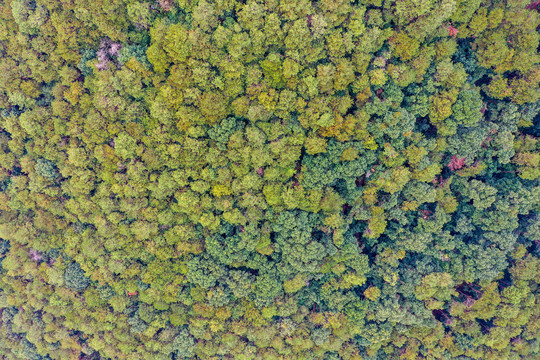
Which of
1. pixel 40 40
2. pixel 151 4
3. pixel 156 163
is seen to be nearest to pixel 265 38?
pixel 151 4

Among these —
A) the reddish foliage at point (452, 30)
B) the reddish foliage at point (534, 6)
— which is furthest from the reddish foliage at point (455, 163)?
the reddish foliage at point (534, 6)

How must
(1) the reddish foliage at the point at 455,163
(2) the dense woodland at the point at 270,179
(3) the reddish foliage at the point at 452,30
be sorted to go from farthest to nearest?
1. (1) the reddish foliage at the point at 455,163
2. (3) the reddish foliage at the point at 452,30
3. (2) the dense woodland at the point at 270,179

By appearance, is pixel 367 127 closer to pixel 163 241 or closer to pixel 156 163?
pixel 156 163

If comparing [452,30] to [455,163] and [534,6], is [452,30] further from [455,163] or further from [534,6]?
[455,163]

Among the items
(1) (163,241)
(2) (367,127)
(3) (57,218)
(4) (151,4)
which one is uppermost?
(4) (151,4)

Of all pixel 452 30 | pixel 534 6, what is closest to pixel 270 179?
pixel 452 30

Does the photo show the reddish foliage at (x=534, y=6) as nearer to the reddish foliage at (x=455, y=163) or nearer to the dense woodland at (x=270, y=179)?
the dense woodland at (x=270, y=179)
